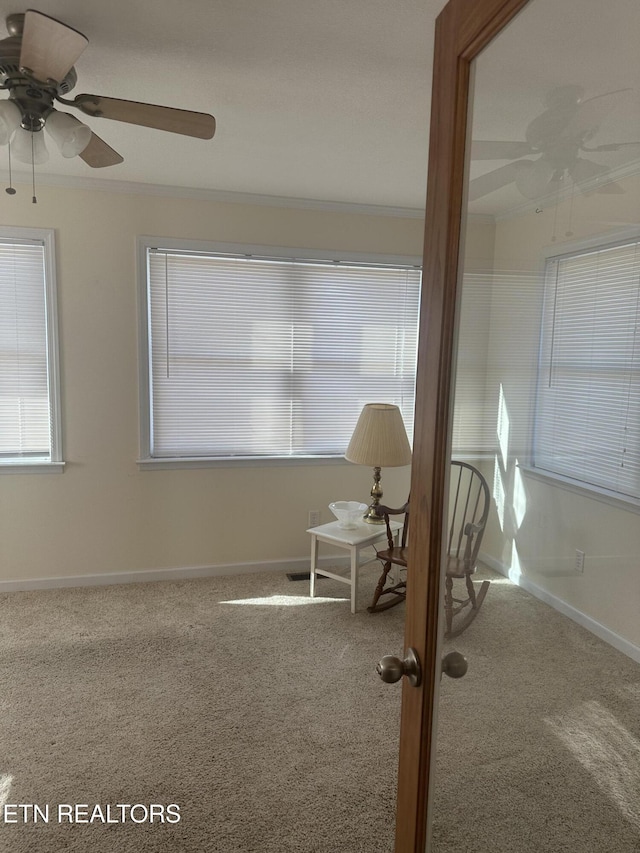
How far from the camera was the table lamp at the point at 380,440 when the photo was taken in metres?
3.54

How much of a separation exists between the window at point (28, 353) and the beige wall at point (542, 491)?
3343 millimetres

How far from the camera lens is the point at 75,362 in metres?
3.70

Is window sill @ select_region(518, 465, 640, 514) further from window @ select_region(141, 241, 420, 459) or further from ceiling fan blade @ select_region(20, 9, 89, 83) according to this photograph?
window @ select_region(141, 241, 420, 459)

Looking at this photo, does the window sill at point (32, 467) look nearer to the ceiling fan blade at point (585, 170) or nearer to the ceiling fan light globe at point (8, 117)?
the ceiling fan light globe at point (8, 117)

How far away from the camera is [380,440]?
356 centimetres

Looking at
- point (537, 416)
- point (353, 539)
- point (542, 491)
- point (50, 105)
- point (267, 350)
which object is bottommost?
point (353, 539)

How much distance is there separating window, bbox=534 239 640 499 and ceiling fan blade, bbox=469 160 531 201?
18 centimetres

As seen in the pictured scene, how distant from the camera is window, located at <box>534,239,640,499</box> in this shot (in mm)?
650

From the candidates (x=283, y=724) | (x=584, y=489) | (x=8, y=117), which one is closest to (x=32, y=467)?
(x=283, y=724)

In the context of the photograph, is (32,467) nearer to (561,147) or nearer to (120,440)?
(120,440)

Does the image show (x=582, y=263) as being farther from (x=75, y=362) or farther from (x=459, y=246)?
(x=75, y=362)

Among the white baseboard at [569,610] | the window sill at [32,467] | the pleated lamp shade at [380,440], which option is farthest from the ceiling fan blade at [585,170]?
the window sill at [32,467]

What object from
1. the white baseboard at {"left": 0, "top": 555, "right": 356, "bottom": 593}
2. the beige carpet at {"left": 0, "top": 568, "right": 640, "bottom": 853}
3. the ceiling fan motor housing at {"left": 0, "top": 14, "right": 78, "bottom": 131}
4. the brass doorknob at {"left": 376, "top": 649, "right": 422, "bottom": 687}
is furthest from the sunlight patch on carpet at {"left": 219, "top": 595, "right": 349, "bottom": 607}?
the ceiling fan motor housing at {"left": 0, "top": 14, "right": 78, "bottom": 131}

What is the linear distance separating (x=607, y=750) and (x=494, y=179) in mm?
811
